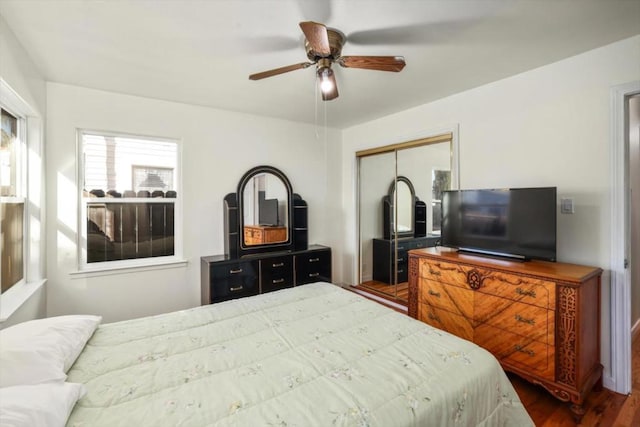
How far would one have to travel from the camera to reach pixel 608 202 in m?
2.15

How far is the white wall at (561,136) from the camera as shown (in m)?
2.17

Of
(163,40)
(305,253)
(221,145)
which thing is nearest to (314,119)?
(221,145)

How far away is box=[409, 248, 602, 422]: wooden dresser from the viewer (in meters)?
1.90

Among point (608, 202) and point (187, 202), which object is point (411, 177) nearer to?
point (608, 202)

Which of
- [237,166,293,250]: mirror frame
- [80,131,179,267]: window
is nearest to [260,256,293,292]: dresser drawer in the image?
[237,166,293,250]: mirror frame

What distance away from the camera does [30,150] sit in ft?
8.23

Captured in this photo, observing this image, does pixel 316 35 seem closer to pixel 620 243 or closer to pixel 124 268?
pixel 620 243

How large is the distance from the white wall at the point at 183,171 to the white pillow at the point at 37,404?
2.26 metres

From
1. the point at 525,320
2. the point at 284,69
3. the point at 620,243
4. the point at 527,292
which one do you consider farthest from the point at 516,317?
the point at 284,69

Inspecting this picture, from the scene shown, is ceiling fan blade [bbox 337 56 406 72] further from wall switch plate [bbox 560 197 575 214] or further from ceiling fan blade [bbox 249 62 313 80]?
wall switch plate [bbox 560 197 575 214]

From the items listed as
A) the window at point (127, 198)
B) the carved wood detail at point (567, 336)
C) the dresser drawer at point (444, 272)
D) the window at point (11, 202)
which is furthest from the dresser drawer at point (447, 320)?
the window at point (11, 202)

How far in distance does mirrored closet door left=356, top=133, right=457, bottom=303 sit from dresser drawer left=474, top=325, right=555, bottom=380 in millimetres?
1502

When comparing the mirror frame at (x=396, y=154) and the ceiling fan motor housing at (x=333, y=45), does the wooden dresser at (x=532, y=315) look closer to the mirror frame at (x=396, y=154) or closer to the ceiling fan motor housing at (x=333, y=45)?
the mirror frame at (x=396, y=154)

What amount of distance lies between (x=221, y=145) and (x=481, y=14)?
9.43ft
